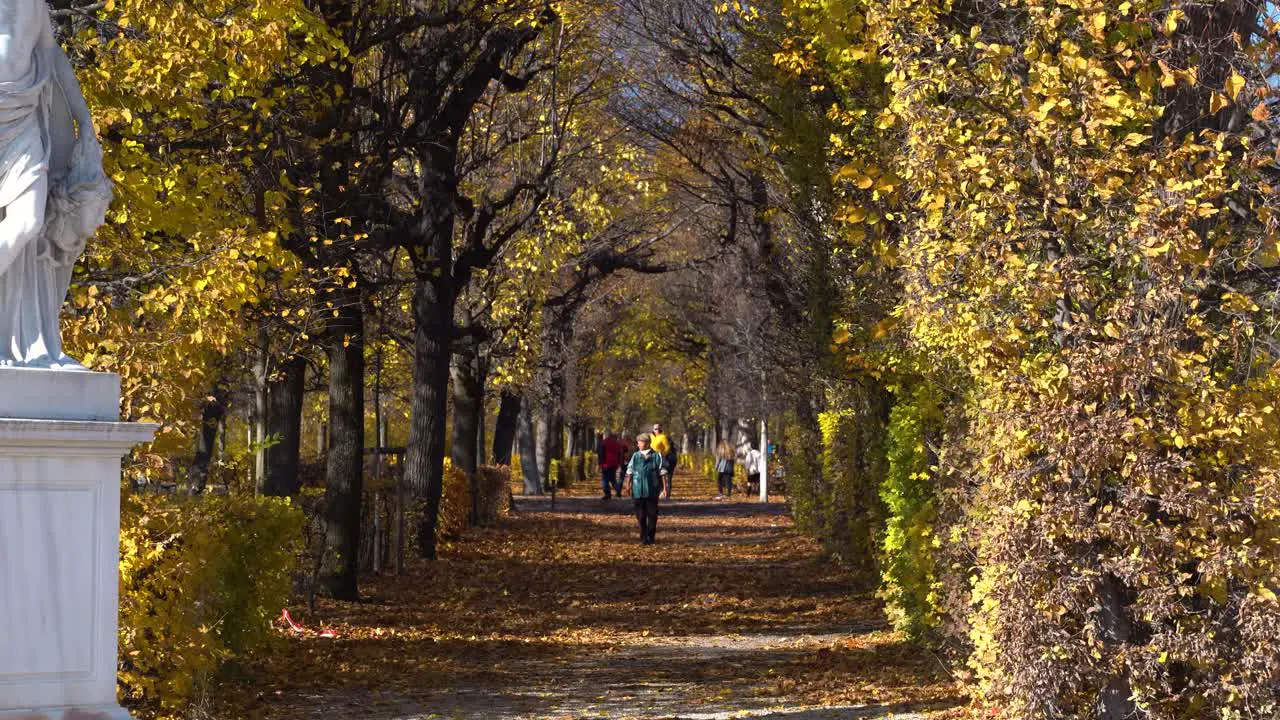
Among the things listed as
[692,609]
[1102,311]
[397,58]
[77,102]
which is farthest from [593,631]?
[77,102]

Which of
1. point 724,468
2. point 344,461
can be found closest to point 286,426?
point 344,461

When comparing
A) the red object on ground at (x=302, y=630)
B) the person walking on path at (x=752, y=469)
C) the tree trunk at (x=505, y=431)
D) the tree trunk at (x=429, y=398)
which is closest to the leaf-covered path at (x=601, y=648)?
the red object on ground at (x=302, y=630)

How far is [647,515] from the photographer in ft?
84.2

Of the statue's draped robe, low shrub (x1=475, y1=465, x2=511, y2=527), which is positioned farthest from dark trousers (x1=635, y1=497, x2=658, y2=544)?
the statue's draped robe

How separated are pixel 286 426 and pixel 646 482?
8.73 m

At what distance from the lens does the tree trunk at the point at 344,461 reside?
1636 cm

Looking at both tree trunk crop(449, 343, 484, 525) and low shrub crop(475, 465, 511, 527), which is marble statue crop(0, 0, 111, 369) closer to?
tree trunk crop(449, 343, 484, 525)

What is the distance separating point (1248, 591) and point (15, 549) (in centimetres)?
584

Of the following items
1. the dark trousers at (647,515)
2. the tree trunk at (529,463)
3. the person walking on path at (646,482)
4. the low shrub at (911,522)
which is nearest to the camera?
the low shrub at (911,522)

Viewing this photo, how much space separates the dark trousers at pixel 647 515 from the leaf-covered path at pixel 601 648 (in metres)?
1.64

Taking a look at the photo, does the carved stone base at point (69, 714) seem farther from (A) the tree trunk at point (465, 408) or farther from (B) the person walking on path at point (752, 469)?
(B) the person walking on path at point (752, 469)

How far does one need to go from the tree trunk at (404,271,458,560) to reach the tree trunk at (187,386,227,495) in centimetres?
253

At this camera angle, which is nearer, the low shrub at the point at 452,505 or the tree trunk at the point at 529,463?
the low shrub at the point at 452,505

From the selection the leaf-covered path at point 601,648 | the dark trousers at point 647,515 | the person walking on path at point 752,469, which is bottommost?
the leaf-covered path at point 601,648
